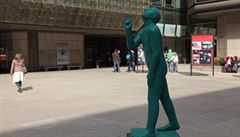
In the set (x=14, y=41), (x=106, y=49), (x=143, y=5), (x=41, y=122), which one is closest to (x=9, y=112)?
(x=41, y=122)

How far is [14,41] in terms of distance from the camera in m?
28.2

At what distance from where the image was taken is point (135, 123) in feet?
25.4

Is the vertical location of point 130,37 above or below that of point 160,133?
above

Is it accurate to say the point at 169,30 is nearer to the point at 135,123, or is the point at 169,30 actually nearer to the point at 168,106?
the point at 135,123

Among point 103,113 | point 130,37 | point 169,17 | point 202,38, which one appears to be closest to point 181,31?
point 169,17

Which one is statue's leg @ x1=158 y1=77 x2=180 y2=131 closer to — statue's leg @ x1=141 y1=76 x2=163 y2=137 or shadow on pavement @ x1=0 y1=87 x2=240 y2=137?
statue's leg @ x1=141 y1=76 x2=163 y2=137

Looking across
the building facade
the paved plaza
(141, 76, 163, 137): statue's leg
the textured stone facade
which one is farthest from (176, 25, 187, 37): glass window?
(141, 76, 163, 137): statue's leg

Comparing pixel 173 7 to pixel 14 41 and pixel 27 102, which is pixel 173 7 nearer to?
pixel 14 41

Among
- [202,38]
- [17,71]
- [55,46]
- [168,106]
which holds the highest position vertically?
[202,38]

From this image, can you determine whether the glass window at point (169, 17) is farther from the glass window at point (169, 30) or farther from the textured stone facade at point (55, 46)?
the textured stone facade at point (55, 46)

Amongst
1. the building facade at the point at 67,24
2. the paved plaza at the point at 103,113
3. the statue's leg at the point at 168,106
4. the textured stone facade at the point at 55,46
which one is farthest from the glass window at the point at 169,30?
the statue's leg at the point at 168,106

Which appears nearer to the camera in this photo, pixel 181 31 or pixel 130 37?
pixel 130 37

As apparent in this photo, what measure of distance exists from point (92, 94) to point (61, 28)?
17.3 meters

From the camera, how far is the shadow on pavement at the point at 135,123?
22.7 feet
